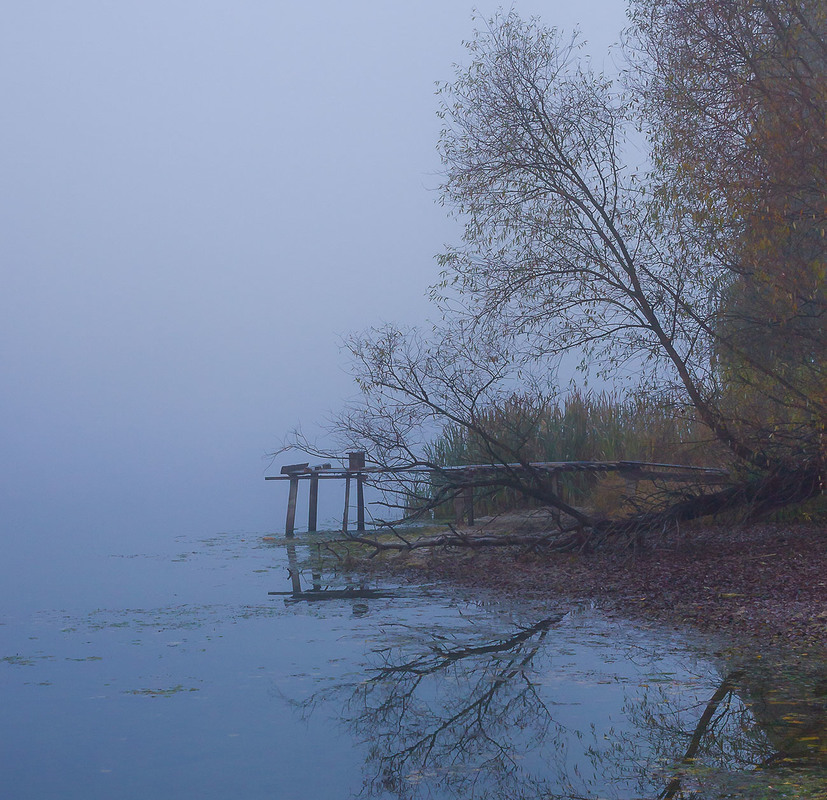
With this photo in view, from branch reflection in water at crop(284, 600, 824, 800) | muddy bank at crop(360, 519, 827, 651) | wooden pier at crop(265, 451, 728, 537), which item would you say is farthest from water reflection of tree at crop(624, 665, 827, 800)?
wooden pier at crop(265, 451, 728, 537)

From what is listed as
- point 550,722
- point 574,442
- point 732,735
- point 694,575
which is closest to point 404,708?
point 550,722

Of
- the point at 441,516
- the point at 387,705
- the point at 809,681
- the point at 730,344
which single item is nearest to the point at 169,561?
the point at 441,516

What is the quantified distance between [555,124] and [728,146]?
2.85 meters

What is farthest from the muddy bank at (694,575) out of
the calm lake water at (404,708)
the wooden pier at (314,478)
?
the wooden pier at (314,478)

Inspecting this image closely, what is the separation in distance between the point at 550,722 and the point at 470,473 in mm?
8083

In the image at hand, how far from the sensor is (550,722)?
207 inches

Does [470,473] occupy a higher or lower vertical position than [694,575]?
higher

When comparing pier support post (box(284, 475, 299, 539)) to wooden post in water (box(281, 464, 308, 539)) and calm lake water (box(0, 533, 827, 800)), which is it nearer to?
wooden post in water (box(281, 464, 308, 539))

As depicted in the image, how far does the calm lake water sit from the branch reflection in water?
0.05ft

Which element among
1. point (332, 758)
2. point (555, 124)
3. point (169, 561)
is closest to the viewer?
point (332, 758)

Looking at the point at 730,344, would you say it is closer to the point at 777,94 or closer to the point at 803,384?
the point at 803,384

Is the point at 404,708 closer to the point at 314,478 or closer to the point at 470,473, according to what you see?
the point at 470,473

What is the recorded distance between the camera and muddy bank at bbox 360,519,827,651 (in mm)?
7582

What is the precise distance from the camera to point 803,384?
10328mm
